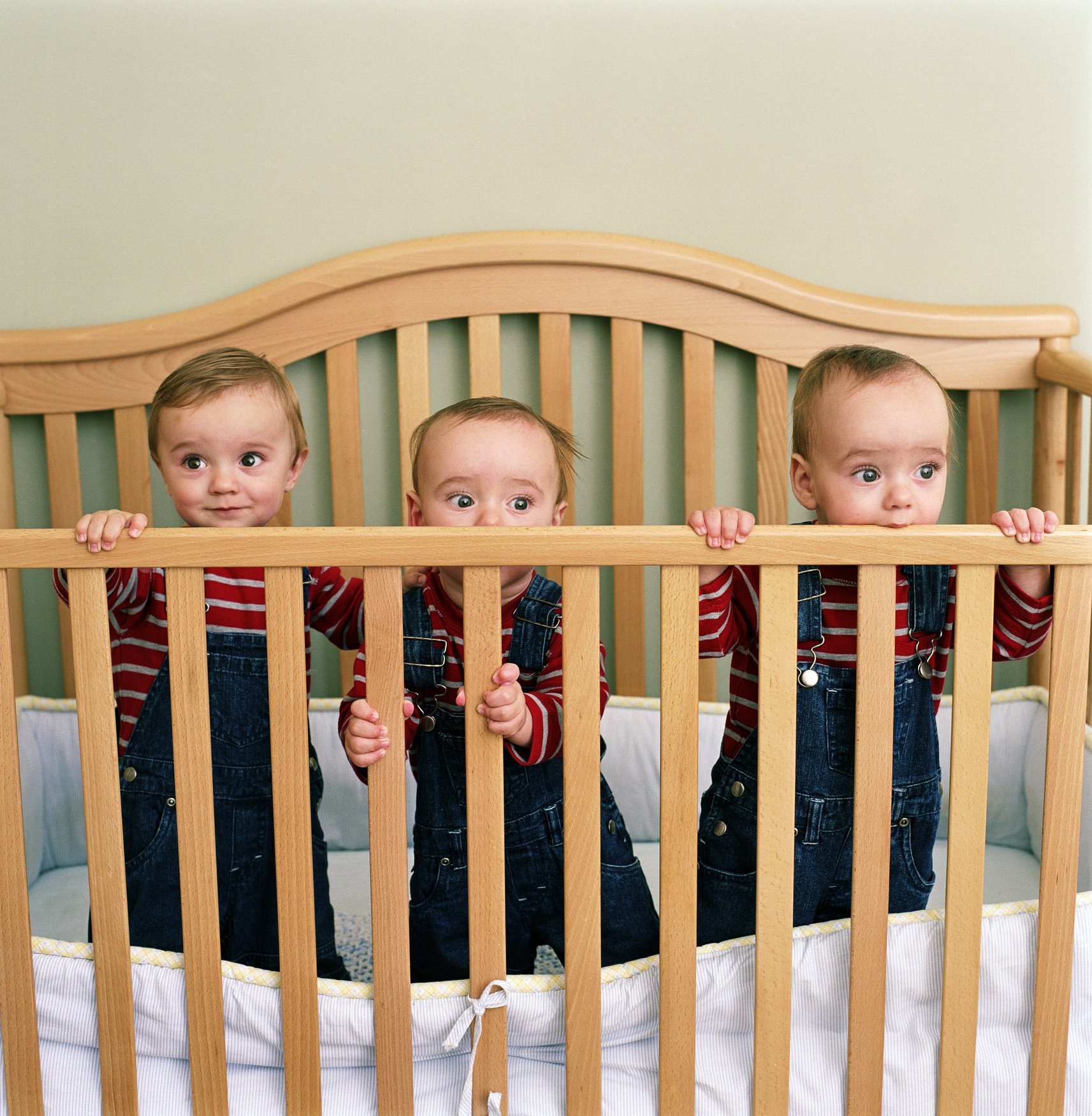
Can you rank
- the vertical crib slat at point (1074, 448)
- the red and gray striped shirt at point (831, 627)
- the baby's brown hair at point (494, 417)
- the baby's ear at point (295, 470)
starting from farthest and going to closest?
the vertical crib slat at point (1074, 448) < the baby's ear at point (295, 470) < the baby's brown hair at point (494, 417) < the red and gray striped shirt at point (831, 627)

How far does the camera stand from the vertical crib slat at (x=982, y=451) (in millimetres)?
1425

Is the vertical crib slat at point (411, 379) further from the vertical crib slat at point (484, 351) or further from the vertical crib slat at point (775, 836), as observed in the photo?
the vertical crib slat at point (775, 836)

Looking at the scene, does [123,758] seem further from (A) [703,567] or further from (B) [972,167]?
(B) [972,167]

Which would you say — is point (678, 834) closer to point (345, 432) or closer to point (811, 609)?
A: point (811, 609)

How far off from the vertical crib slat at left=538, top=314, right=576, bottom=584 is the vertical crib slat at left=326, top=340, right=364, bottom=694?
24 centimetres

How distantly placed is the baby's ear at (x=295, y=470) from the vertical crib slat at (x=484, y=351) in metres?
0.32

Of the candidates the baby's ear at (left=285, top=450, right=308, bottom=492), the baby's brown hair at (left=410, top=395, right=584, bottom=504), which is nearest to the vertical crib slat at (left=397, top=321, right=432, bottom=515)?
the baby's ear at (left=285, top=450, right=308, bottom=492)

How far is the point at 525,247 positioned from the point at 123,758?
759 mm

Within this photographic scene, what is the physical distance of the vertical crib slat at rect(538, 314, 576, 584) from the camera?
1423 mm

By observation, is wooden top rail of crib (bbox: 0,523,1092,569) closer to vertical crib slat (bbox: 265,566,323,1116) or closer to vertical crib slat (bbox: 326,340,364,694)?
vertical crib slat (bbox: 265,566,323,1116)

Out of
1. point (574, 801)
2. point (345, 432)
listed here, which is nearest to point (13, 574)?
point (345, 432)

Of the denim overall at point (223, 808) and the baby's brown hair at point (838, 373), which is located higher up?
the baby's brown hair at point (838, 373)

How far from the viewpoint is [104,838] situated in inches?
32.9

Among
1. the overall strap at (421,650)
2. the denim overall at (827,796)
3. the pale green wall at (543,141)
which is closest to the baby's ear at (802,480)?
the denim overall at (827,796)
